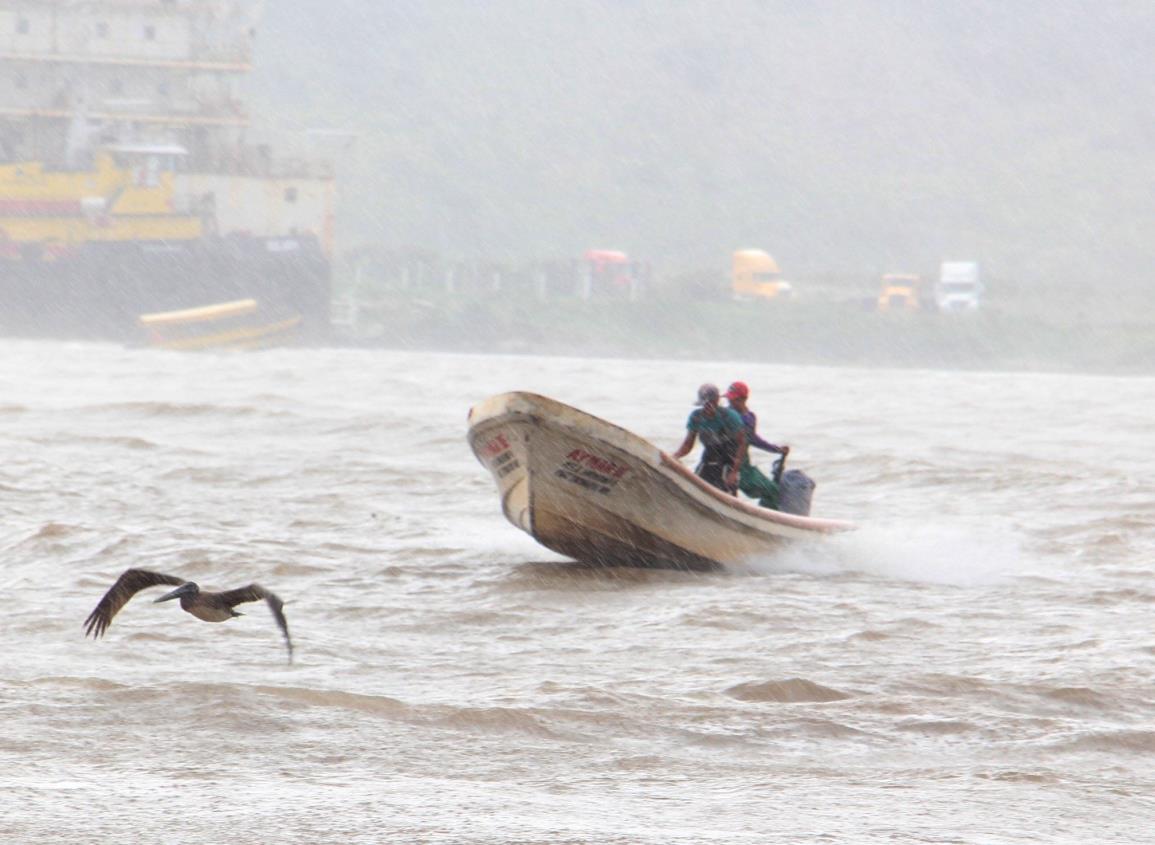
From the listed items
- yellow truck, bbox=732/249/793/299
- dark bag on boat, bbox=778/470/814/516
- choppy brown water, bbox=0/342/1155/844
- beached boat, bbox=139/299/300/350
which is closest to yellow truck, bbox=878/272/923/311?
yellow truck, bbox=732/249/793/299

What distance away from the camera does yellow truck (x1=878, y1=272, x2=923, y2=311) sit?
81.1 m

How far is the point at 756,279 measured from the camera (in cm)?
8544

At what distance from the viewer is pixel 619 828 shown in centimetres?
652

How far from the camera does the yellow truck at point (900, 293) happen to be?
8112 cm

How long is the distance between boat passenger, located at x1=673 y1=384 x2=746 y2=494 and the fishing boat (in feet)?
0.80

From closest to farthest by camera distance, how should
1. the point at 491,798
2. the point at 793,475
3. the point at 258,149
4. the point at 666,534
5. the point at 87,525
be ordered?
the point at 491,798
the point at 666,534
the point at 793,475
the point at 87,525
the point at 258,149

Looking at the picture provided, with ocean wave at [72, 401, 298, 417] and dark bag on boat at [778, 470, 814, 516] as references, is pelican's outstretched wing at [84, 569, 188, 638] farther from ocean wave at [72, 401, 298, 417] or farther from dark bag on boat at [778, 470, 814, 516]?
ocean wave at [72, 401, 298, 417]

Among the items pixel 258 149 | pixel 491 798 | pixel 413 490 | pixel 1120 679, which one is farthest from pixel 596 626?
pixel 258 149

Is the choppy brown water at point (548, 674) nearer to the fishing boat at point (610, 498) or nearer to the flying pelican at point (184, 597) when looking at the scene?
the fishing boat at point (610, 498)

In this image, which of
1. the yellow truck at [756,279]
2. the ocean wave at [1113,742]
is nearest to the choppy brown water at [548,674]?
the ocean wave at [1113,742]

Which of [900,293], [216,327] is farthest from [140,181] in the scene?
[900,293]

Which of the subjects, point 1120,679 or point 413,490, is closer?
point 1120,679

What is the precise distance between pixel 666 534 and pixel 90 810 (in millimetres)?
7340

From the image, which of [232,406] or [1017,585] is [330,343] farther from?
[1017,585]
